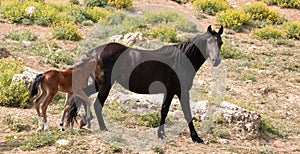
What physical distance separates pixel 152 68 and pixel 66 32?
8394 mm

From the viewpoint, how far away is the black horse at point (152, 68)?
344 inches

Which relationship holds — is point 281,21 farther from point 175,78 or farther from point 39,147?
point 39,147

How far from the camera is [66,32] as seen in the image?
54.5 feet

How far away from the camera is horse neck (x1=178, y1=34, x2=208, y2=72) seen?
28.5 ft

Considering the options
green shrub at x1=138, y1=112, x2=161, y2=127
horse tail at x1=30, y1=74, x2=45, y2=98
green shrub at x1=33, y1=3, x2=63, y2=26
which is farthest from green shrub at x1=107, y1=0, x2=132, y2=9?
horse tail at x1=30, y1=74, x2=45, y2=98

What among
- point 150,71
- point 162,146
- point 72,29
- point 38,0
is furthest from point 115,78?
point 38,0

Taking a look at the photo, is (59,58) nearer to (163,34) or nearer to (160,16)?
(163,34)

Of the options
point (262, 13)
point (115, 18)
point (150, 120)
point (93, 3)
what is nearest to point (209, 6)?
point (262, 13)

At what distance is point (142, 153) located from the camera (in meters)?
7.89

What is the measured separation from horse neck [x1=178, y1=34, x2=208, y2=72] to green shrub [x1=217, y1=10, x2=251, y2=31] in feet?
39.3

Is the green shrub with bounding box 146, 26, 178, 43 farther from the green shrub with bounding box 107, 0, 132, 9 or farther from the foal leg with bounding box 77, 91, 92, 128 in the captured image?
the foal leg with bounding box 77, 91, 92, 128

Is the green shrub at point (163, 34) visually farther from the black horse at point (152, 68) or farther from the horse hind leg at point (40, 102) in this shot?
the horse hind leg at point (40, 102)

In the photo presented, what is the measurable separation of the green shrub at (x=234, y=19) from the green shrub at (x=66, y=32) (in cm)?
665

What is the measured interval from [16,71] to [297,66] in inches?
361
